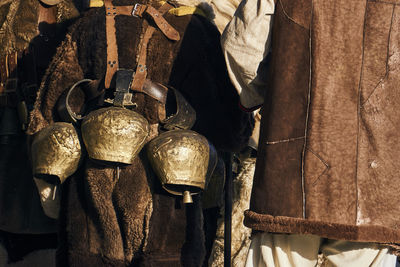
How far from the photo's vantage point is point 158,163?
281 centimetres

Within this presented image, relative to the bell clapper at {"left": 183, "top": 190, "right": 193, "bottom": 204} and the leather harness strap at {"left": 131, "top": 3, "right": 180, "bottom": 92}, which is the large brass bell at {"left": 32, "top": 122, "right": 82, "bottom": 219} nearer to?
the leather harness strap at {"left": 131, "top": 3, "right": 180, "bottom": 92}

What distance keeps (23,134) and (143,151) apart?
1.01 meters

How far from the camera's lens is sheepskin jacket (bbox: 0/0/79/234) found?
3549 mm

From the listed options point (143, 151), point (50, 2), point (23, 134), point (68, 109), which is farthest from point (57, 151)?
point (50, 2)

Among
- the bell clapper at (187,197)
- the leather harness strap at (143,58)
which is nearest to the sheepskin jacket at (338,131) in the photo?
the bell clapper at (187,197)

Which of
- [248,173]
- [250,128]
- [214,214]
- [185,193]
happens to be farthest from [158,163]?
[248,173]

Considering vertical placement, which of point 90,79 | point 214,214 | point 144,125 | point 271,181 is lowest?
point 214,214

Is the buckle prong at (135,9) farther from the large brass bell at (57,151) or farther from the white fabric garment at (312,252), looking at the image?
the white fabric garment at (312,252)

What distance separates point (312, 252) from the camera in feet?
8.32

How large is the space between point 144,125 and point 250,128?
580 mm

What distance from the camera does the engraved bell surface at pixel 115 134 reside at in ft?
9.18

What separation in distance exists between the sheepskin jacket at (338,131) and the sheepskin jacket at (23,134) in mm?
1434

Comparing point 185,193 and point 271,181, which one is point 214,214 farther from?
point 271,181

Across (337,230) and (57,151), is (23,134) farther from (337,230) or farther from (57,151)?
(337,230)
